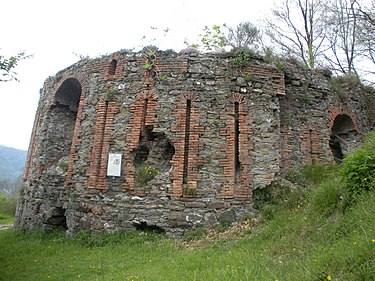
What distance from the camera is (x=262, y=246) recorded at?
17.3ft

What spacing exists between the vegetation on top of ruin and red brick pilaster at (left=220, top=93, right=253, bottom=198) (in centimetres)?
56

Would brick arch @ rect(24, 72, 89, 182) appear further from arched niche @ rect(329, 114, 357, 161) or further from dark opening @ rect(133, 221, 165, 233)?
arched niche @ rect(329, 114, 357, 161)

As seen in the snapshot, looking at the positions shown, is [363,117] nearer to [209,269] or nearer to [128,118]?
[128,118]

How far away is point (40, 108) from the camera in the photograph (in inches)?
454

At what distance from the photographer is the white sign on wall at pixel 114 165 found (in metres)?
7.90

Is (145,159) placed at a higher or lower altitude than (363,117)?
lower

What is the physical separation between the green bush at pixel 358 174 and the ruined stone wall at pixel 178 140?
9.19 ft

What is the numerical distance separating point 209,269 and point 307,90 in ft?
22.6

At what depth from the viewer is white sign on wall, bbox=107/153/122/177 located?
25.9 feet

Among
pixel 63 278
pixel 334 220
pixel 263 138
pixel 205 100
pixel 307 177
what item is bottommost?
pixel 63 278

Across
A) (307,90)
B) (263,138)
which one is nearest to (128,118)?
(263,138)

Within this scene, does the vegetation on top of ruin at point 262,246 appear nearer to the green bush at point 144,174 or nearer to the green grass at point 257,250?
the green grass at point 257,250

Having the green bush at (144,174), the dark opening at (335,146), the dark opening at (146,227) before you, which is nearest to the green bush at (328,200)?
the dark opening at (146,227)

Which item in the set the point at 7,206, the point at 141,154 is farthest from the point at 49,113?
the point at 7,206
